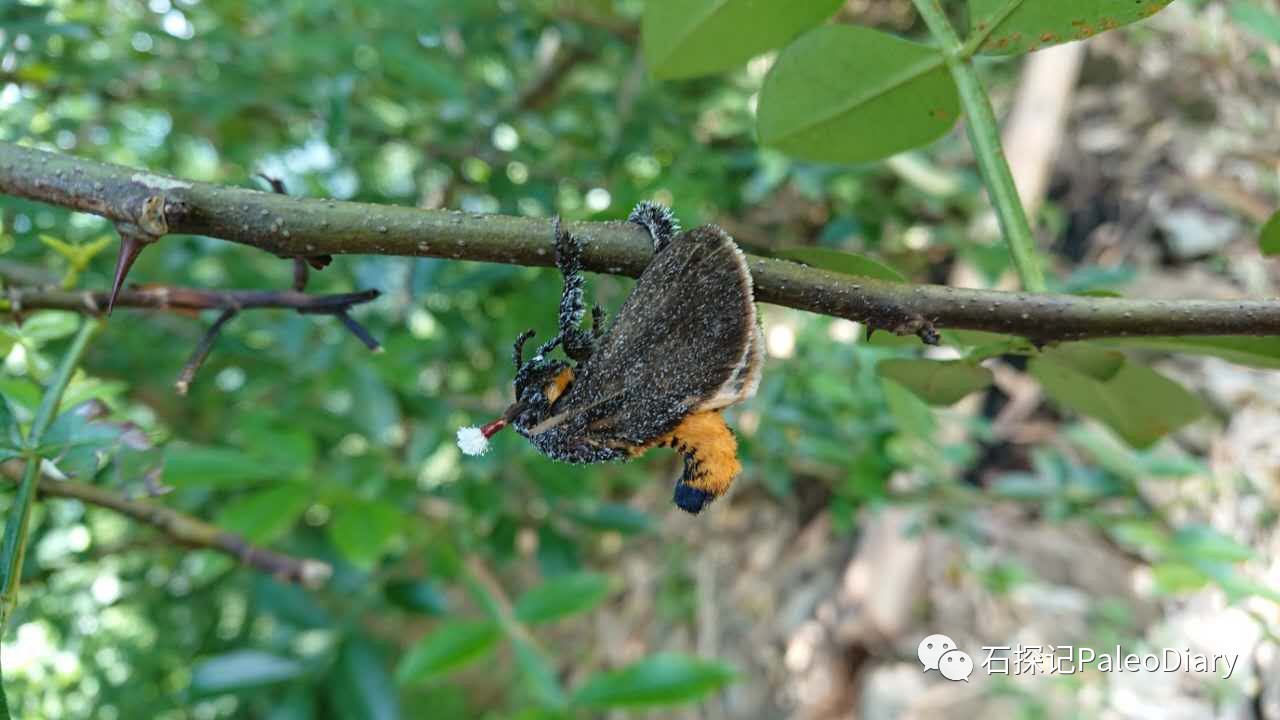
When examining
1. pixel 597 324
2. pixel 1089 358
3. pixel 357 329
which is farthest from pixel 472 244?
pixel 1089 358

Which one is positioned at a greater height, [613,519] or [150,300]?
[150,300]

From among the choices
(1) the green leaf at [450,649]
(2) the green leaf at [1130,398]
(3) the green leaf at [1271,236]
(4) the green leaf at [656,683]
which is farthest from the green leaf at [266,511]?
(3) the green leaf at [1271,236]

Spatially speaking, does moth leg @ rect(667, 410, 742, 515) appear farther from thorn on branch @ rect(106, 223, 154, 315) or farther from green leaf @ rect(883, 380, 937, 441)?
thorn on branch @ rect(106, 223, 154, 315)

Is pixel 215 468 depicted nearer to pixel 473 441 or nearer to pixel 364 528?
pixel 364 528

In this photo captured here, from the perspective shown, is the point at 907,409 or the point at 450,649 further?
the point at 450,649

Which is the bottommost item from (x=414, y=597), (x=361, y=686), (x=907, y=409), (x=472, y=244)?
(x=361, y=686)

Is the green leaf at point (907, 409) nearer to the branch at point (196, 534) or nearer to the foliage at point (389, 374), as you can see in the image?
the foliage at point (389, 374)
